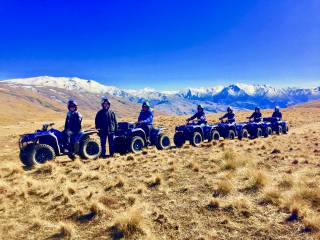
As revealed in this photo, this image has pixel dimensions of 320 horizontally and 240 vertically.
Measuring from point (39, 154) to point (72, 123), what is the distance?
217 cm

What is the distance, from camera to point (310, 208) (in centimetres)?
851

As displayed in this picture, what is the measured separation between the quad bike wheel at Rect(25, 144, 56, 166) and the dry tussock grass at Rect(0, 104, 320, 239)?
2.66 ft

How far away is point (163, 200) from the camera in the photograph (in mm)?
9648

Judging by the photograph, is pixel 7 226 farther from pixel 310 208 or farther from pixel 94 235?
pixel 310 208

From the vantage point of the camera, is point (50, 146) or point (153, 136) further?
point (153, 136)

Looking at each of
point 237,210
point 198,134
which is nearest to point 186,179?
point 237,210

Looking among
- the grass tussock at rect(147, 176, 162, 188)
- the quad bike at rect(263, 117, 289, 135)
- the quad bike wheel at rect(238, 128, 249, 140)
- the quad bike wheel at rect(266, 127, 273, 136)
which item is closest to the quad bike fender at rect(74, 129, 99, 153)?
the grass tussock at rect(147, 176, 162, 188)

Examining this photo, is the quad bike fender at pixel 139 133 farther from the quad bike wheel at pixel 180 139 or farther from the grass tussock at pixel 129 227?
the grass tussock at pixel 129 227

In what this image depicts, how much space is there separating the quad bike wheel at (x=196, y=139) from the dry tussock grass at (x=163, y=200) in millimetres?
6411

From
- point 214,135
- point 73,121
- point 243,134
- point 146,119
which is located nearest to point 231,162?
point 146,119

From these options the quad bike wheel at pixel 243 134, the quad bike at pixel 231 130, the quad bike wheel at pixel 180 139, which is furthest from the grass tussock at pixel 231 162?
the quad bike wheel at pixel 243 134

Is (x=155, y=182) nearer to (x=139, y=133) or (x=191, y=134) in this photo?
(x=139, y=133)

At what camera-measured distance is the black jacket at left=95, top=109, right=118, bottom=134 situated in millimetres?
16531

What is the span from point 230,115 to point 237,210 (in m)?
17.9
